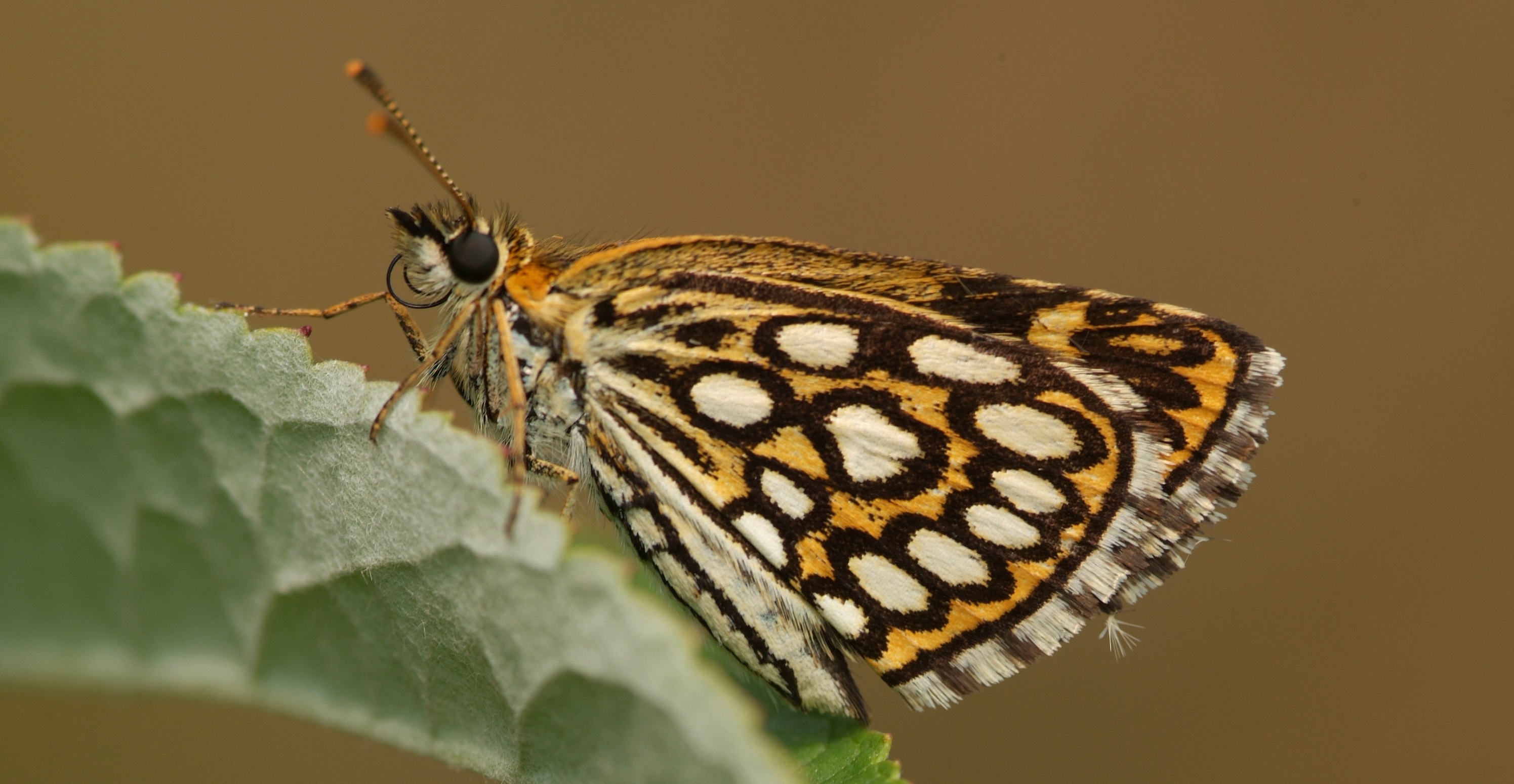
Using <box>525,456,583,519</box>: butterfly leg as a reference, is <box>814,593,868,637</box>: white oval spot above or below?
below

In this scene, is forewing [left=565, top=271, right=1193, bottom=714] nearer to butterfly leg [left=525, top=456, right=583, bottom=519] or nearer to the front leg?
butterfly leg [left=525, top=456, right=583, bottom=519]

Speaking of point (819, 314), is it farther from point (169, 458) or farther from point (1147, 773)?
point (1147, 773)

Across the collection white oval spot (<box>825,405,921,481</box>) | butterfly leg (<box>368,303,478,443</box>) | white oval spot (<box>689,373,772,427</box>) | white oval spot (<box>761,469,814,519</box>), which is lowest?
white oval spot (<box>761,469,814,519</box>)

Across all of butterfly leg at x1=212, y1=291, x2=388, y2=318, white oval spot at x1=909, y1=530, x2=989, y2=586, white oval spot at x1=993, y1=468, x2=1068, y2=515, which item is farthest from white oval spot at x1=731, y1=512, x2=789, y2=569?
butterfly leg at x1=212, y1=291, x2=388, y2=318

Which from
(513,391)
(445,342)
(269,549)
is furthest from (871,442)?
(269,549)

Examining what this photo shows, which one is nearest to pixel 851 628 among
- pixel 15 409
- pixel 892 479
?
pixel 892 479

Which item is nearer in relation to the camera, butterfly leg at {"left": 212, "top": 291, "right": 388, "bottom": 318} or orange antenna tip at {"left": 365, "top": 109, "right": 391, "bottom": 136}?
orange antenna tip at {"left": 365, "top": 109, "right": 391, "bottom": 136}

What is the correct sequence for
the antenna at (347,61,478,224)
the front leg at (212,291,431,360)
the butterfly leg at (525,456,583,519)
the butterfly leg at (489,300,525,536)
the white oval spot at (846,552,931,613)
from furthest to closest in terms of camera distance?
the front leg at (212,291,431,360) < the white oval spot at (846,552,931,613) < the butterfly leg at (525,456,583,519) < the antenna at (347,61,478,224) < the butterfly leg at (489,300,525,536)
